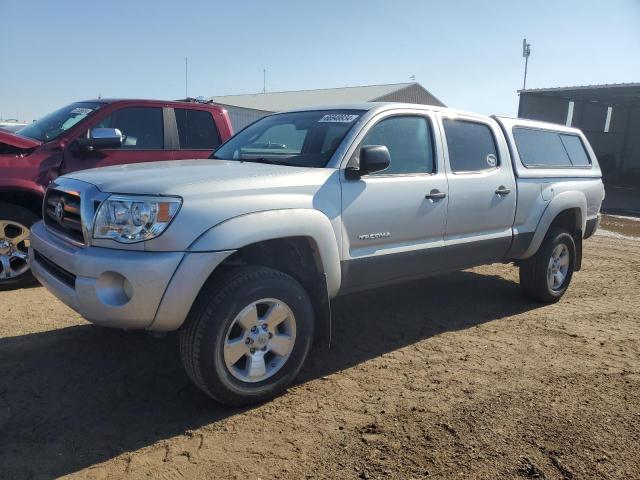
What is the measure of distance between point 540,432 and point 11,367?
3.38 meters

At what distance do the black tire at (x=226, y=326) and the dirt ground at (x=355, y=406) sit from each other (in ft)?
0.47

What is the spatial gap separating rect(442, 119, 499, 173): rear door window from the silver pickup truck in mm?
19

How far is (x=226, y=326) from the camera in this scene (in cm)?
298

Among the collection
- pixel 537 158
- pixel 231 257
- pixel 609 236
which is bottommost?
pixel 609 236

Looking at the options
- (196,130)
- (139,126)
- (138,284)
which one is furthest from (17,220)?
(138,284)

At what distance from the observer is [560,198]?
5.38m

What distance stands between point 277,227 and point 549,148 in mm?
3760

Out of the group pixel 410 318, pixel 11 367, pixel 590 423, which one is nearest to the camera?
pixel 590 423

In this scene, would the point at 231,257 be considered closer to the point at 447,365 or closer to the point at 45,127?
the point at 447,365

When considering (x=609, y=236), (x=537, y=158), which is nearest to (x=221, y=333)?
(x=537, y=158)

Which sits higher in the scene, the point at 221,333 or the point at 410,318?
the point at 221,333

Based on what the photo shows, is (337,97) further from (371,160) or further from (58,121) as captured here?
(371,160)

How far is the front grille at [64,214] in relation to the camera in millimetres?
3188

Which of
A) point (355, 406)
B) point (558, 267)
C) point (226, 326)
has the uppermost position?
point (226, 326)
